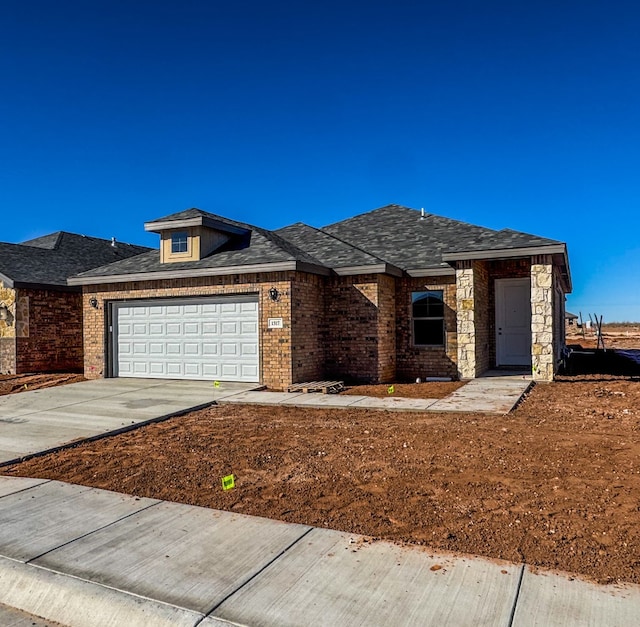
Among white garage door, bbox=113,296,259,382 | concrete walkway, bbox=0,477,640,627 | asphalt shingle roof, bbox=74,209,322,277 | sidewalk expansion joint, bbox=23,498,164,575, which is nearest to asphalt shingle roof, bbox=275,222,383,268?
asphalt shingle roof, bbox=74,209,322,277

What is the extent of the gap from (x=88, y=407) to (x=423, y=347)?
8.72 meters

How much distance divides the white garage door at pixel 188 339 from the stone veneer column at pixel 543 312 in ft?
23.0

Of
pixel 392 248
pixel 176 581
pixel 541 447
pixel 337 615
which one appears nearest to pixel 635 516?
pixel 541 447

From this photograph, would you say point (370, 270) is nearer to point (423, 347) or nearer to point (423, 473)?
point (423, 347)

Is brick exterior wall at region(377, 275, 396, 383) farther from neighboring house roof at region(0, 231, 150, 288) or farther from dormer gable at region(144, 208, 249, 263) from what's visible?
neighboring house roof at region(0, 231, 150, 288)

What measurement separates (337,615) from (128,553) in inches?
69.2

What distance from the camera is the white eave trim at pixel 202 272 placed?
12.6m

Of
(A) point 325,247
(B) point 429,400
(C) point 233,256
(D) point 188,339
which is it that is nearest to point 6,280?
(D) point 188,339

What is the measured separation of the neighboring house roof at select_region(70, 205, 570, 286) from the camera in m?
12.8

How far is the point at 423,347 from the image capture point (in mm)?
14344

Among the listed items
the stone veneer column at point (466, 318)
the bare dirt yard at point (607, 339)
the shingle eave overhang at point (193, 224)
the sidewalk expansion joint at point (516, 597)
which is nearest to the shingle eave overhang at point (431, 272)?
the stone veneer column at point (466, 318)

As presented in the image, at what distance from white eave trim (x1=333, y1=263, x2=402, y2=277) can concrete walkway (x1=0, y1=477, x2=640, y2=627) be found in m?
9.52

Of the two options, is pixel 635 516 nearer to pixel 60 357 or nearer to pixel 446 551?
pixel 446 551

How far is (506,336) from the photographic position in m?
15.2
